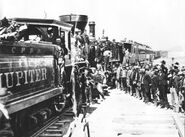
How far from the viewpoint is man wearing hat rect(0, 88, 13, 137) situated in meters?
5.42

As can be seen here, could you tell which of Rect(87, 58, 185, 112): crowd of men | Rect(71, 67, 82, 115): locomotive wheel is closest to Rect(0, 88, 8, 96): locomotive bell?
Rect(71, 67, 82, 115): locomotive wheel

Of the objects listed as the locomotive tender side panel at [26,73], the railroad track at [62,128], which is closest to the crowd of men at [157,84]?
the railroad track at [62,128]

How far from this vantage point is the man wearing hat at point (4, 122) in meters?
5.42

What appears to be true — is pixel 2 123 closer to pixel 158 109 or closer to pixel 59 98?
pixel 59 98

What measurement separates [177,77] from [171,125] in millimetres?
1914

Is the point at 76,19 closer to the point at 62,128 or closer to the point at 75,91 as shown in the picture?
the point at 75,91

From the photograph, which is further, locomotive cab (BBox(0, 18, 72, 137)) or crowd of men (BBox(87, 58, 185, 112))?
crowd of men (BBox(87, 58, 185, 112))

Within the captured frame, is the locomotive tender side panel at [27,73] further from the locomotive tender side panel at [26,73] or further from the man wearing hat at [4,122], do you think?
the man wearing hat at [4,122]

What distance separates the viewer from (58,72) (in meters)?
9.35

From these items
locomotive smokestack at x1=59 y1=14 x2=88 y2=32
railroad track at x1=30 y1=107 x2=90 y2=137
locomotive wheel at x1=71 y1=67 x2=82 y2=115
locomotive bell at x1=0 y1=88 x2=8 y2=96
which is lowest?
railroad track at x1=30 y1=107 x2=90 y2=137

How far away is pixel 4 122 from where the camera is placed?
578 cm

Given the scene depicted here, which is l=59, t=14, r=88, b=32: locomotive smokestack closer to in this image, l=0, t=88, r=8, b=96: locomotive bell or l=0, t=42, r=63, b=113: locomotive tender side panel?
l=0, t=42, r=63, b=113: locomotive tender side panel

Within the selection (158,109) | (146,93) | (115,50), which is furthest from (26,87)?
(115,50)

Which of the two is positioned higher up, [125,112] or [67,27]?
[67,27]
